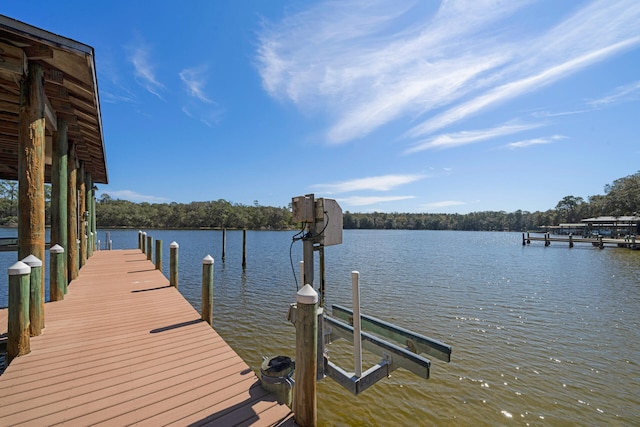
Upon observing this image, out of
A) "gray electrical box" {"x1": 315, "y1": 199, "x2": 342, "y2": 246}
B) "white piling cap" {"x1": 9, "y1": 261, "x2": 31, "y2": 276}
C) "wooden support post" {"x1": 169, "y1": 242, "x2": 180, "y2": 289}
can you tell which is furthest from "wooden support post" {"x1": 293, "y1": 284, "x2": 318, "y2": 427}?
"wooden support post" {"x1": 169, "y1": 242, "x2": 180, "y2": 289}

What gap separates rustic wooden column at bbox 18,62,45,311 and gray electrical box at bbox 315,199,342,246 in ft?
13.2

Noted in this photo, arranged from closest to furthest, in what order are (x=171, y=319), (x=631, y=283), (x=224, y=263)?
(x=171, y=319) < (x=631, y=283) < (x=224, y=263)

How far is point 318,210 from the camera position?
3443 millimetres

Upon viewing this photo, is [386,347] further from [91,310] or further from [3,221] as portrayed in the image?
[3,221]

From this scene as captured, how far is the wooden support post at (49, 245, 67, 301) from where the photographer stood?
5.70m

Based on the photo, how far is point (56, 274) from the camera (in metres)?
5.87

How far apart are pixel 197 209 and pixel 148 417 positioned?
9082 cm

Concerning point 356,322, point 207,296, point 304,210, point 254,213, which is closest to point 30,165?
point 207,296

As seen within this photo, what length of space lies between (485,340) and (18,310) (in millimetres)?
8866

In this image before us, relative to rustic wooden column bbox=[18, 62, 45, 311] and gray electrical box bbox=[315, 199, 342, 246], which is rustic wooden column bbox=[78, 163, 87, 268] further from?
gray electrical box bbox=[315, 199, 342, 246]

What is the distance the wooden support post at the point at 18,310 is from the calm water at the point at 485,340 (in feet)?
12.1

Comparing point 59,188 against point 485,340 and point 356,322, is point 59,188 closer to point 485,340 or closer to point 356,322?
point 356,322

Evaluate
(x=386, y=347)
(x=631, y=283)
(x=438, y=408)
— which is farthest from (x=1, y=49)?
(x=631, y=283)

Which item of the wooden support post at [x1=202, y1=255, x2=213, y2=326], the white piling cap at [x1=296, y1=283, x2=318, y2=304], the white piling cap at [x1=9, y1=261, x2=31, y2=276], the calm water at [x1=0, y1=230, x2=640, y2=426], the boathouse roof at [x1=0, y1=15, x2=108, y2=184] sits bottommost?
the calm water at [x1=0, y1=230, x2=640, y2=426]
